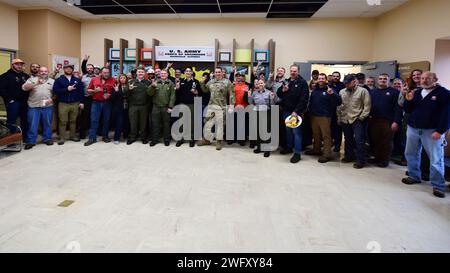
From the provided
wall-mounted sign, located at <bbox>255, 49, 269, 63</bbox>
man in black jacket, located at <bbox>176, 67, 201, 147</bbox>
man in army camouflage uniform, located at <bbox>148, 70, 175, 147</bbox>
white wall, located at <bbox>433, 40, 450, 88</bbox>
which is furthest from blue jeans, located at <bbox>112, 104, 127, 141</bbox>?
white wall, located at <bbox>433, 40, 450, 88</bbox>

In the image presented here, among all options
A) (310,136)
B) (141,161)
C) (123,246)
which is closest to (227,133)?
(310,136)

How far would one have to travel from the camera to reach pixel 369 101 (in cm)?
460

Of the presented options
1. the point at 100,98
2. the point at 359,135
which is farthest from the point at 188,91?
the point at 359,135

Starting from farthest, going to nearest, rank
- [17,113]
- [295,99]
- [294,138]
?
[17,113] < [294,138] < [295,99]

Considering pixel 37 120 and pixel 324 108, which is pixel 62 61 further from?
pixel 324 108

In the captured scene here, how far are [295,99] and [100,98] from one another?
12.0ft

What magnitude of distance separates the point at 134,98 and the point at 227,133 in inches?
75.7

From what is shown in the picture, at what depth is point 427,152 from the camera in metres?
3.66

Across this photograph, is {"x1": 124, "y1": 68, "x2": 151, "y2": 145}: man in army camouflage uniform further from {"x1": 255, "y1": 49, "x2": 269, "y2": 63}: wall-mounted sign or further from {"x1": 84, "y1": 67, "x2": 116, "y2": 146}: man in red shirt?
{"x1": 255, "y1": 49, "x2": 269, "y2": 63}: wall-mounted sign

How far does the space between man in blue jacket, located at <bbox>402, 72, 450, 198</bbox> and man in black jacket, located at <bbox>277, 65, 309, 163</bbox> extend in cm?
148

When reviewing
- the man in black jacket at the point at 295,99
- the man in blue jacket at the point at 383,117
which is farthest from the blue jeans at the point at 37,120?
the man in blue jacket at the point at 383,117

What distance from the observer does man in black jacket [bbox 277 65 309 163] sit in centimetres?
485

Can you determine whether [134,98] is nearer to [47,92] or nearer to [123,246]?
[47,92]

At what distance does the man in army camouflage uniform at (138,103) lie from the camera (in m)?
5.85
